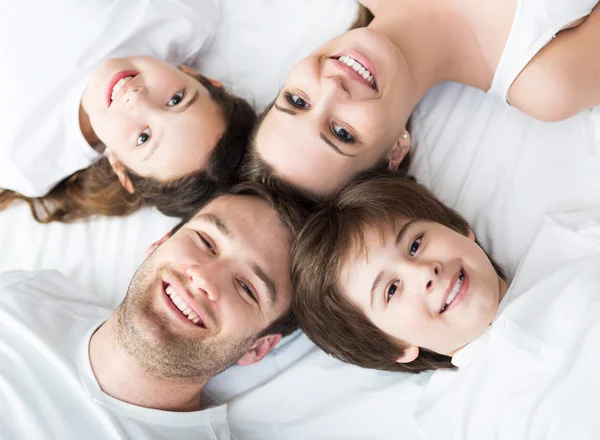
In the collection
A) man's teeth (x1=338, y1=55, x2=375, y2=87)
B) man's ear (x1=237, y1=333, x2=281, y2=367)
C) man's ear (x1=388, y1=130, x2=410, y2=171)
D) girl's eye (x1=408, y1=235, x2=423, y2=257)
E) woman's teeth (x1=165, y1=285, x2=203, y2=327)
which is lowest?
man's ear (x1=237, y1=333, x2=281, y2=367)

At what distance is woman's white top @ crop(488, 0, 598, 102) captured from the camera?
161 centimetres

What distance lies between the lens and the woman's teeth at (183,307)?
1.49 meters

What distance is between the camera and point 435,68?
1.78 m

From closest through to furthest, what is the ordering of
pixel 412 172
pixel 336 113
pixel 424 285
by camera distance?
pixel 424 285
pixel 336 113
pixel 412 172

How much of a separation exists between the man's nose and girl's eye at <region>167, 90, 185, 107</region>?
561 mm

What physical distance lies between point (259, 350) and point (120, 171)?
2.43 feet

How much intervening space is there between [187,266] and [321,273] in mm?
348

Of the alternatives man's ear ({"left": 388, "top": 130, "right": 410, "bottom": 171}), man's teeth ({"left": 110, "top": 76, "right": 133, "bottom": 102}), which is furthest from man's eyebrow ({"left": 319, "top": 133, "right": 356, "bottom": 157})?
man's teeth ({"left": 110, "top": 76, "right": 133, "bottom": 102})

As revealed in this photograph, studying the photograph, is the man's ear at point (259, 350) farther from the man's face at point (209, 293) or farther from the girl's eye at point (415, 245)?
the girl's eye at point (415, 245)

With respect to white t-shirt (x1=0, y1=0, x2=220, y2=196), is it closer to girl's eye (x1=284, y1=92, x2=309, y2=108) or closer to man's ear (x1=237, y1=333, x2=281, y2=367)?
girl's eye (x1=284, y1=92, x2=309, y2=108)

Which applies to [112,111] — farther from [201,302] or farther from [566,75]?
[566,75]

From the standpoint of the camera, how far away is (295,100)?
5.19ft

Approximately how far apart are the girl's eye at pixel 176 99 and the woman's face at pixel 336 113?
0.32 metres

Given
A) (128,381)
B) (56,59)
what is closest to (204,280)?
(128,381)
